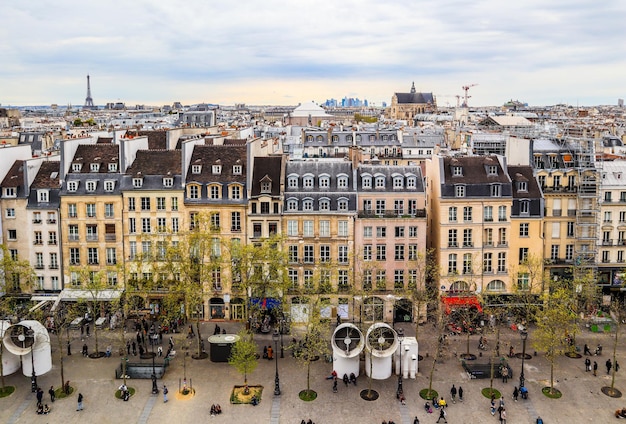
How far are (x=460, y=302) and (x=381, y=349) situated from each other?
16.4 metres

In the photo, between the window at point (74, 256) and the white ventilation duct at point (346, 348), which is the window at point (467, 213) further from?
the window at point (74, 256)

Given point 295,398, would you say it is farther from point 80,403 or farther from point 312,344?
point 80,403

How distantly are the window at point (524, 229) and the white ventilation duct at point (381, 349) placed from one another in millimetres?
24292

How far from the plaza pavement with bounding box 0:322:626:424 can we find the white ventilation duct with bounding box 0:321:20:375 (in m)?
0.74

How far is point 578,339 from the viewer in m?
69.2

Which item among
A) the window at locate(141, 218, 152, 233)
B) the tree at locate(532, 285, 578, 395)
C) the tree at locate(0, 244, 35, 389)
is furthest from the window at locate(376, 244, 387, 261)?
the tree at locate(0, 244, 35, 389)

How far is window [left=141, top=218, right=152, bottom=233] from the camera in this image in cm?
7416

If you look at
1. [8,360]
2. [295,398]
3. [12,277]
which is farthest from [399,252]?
[12,277]

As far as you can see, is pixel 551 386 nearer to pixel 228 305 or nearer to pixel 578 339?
pixel 578 339

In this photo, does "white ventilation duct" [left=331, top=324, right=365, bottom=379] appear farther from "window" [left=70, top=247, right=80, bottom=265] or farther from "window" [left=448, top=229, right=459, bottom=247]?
"window" [left=70, top=247, right=80, bottom=265]

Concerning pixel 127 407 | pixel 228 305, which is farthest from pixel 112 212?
pixel 127 407

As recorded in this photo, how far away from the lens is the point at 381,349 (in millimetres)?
58625

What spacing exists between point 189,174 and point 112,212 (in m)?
9.91

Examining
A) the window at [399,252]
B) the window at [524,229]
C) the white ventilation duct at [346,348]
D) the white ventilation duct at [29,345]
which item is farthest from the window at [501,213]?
the white ventilation duct at [29,345]
